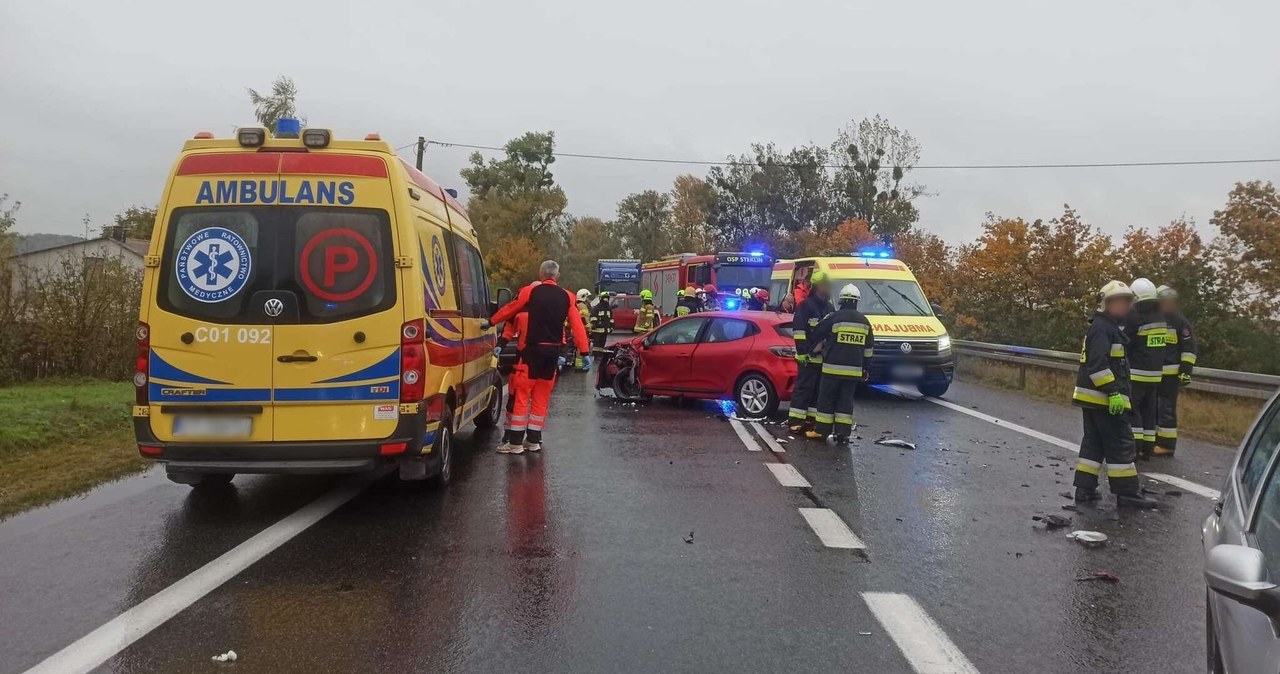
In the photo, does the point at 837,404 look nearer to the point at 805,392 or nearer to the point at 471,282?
the point at 805,392

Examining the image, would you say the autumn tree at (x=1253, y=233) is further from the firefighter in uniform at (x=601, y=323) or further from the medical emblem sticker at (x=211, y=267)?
the medical emblem sticker at (x=211, y=267)

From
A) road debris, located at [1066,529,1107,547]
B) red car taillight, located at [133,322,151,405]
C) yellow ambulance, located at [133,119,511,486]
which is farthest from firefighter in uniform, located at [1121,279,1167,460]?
red car taillight, located at [133,322,151,405]

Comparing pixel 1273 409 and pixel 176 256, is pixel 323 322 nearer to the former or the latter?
pixel 176 256

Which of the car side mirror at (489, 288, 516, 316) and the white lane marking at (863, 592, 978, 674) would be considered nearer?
the white lane marking at (863, 592, 978, 674)

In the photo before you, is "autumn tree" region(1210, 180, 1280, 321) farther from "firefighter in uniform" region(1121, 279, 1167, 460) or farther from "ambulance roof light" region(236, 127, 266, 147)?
"ambulance roof light" region(236, 127, 266, 147)

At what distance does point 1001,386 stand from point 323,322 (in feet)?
48.0

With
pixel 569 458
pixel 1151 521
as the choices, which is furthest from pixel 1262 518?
pixel 569 458

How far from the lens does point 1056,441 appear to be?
34.2 ft

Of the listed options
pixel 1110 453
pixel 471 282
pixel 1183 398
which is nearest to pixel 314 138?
pixel 471 282

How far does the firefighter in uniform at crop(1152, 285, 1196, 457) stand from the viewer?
952 centimetres

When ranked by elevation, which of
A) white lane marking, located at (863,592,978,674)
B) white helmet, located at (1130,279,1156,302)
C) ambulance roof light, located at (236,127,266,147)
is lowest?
white lane marking, located at (863,592,978,674)

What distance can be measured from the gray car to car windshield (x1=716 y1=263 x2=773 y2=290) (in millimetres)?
22937

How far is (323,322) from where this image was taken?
5.84 metres

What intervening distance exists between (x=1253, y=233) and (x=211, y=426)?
31298mm
